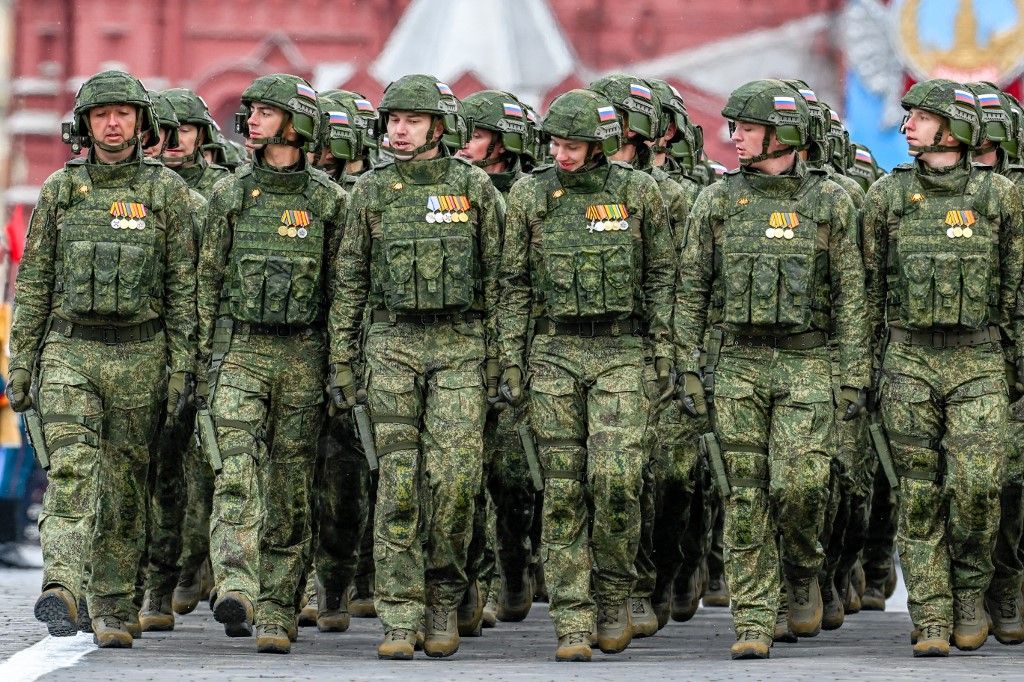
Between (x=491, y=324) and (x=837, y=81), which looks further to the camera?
(x=837, y=81)

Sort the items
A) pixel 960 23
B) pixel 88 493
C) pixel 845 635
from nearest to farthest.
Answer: pixel 88 493, pixel 845 635, pixel 960 23

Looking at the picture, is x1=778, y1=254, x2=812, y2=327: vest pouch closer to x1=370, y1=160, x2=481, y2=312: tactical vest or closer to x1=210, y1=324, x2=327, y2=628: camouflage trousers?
x1=370, y1=160, x2=481, y2=312: tactical vest

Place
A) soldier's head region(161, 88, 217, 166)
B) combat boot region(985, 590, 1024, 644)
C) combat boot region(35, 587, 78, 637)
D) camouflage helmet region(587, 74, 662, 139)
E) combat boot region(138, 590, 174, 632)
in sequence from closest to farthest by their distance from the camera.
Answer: combat boot region(35, 587, 78, 637) → combat boot region(985, 590, 1024, 644) → combat boot region(138, 590, 174, 632) → camouflage helmet region(587, 74, 662, 139) → soldier's head region(161, 88, 217, 166)

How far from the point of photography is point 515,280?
13.3 m

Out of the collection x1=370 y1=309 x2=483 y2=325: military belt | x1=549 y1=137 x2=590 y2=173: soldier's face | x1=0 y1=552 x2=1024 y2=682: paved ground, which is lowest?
x1=0 y1=552 x2=1024 y2=682: paved ground

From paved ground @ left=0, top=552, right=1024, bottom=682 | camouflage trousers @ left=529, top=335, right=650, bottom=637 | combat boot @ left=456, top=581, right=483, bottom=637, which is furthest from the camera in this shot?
combat boot @ left=456, top=581, right=483, bottom=637

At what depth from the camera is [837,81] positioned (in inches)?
1745

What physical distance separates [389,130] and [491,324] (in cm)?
110

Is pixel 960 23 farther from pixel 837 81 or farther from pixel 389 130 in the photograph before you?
pixel 389 130

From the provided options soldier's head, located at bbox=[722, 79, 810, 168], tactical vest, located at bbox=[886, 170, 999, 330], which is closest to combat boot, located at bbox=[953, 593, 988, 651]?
tactical vest, located at bbox=[886, 170, 999, 330]

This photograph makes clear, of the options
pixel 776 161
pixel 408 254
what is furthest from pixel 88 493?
pixel 776 161

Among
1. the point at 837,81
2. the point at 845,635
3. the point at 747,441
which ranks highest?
the point at 837,81

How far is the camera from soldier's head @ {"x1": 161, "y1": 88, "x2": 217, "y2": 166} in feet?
51.6

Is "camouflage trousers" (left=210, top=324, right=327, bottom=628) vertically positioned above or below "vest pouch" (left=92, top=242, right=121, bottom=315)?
below
